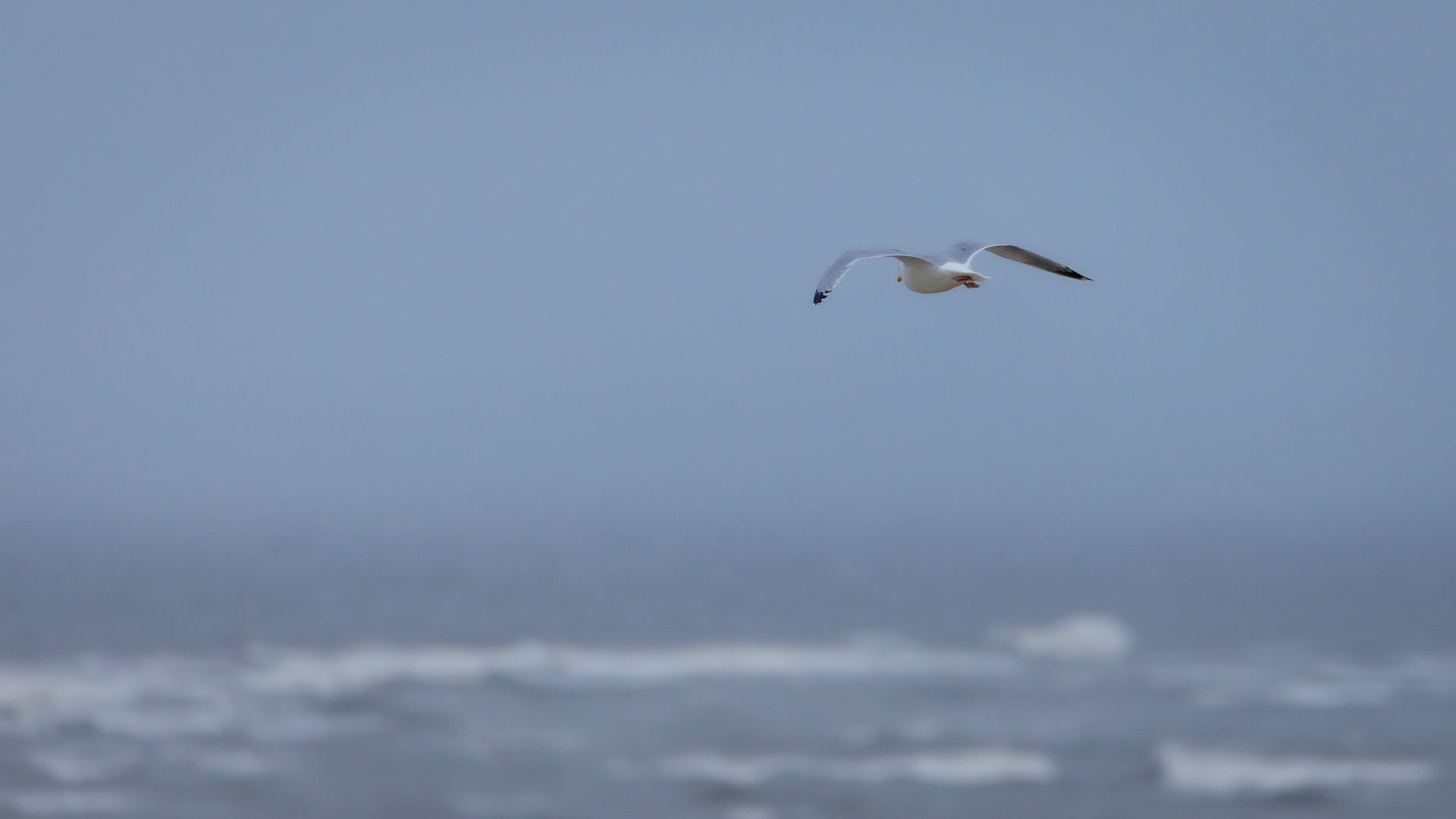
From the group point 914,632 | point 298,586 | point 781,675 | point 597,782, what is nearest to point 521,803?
point 597,782

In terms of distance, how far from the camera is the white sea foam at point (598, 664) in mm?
71500

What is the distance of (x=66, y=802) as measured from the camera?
48031 mm

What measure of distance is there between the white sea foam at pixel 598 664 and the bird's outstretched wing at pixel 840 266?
2499 inches

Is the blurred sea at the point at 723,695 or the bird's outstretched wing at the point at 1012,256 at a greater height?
the blurred sea at the point at 723,695

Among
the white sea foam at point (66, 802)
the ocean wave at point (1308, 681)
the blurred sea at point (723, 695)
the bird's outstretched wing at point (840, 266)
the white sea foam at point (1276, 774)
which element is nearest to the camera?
the bird's outstretched wing at point (840, 266)

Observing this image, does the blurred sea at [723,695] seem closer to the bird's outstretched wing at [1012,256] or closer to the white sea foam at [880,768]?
the white sea foam at [880,768]

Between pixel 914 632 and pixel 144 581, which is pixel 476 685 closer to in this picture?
pixel 914 632

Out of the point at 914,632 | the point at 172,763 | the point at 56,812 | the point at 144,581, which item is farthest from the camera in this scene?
the point at 144,581

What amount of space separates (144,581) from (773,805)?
277 ft

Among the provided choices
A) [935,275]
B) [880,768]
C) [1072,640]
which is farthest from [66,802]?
[1072,640]

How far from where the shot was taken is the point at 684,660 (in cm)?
8081

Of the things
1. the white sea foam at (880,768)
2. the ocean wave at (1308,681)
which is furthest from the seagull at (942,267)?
the ocean wave at (1308,681)

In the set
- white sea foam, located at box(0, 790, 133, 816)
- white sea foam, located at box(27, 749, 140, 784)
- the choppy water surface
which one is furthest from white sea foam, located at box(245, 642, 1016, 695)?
white sea foam, located at box(0, 790, 133, 816)

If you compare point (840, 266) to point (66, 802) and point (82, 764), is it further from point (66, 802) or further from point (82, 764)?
point (82, 764)
